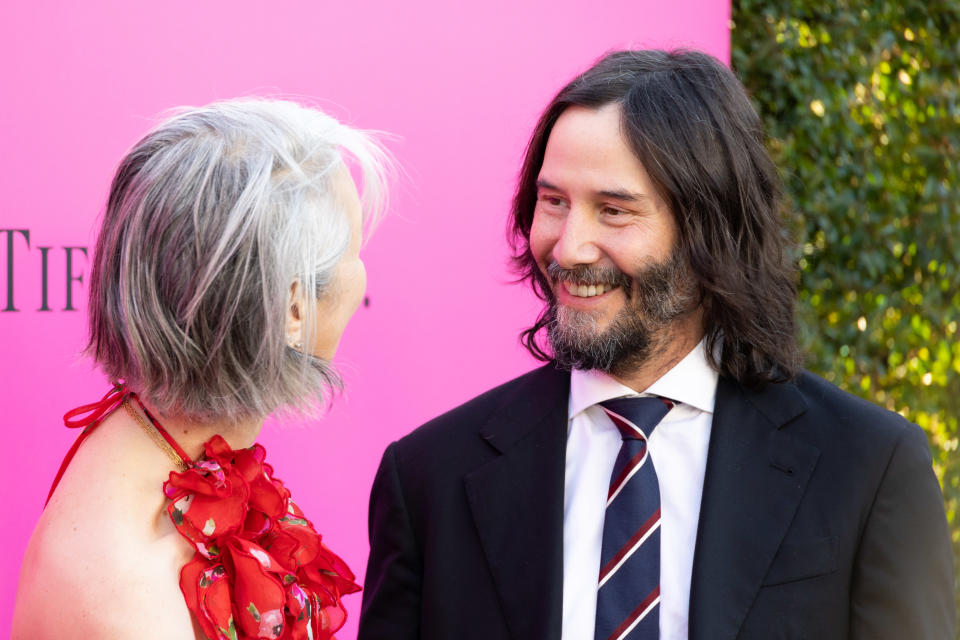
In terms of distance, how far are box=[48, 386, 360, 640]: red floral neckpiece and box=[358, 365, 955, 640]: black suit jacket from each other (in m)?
0.22

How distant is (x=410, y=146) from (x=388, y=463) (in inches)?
43.0

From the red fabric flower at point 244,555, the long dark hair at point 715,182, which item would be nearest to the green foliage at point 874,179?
the long dark hair at point 715,182

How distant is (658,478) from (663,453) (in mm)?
54

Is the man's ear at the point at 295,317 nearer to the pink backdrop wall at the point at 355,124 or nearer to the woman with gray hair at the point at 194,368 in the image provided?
the woman with gray hair at the point at 194,368

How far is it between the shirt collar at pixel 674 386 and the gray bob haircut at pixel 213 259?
58cm

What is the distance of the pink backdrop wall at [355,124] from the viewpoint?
2.49 metres

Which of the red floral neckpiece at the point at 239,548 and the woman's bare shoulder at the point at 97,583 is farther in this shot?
the red floral neckpiece at the point at 239,548

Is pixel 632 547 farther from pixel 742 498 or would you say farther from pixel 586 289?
pixel 586 289

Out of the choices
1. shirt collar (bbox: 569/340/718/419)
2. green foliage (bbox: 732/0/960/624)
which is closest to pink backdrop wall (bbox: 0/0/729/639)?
shirt collar (bbox: 569/340/718/419)

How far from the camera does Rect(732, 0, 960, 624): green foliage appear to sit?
170 inches

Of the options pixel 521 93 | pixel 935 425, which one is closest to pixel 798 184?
pixel 935 425

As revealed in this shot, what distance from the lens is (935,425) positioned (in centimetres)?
467

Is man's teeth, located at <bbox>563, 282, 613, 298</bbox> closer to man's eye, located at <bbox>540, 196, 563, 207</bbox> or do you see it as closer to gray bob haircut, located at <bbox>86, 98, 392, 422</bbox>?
man's eye, located at <bbox>540, 196, 563, 207</bbox>

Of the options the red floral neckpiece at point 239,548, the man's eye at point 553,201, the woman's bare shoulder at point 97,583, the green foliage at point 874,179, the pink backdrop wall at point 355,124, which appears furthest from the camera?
the green foliage at point 874,179
